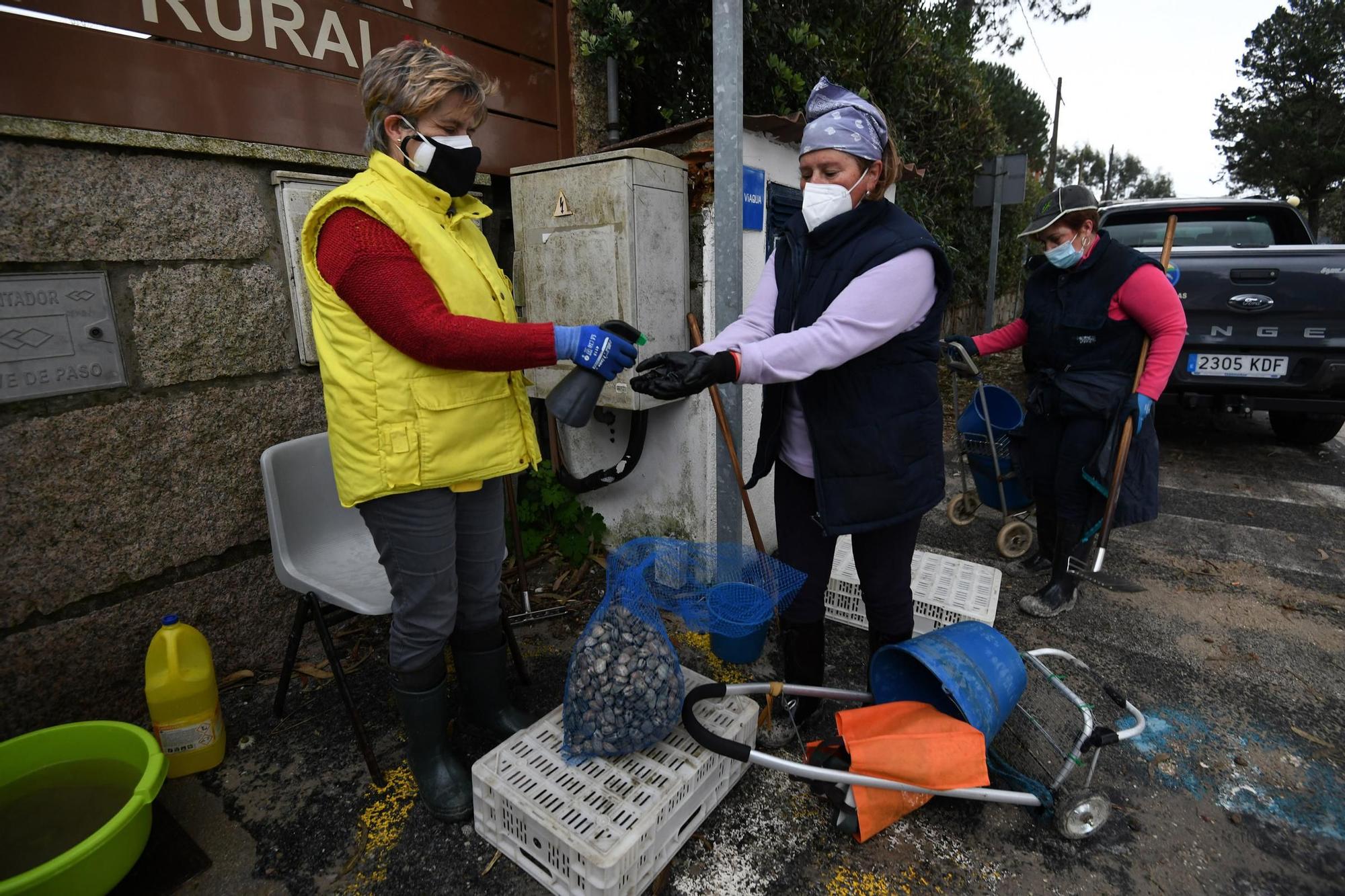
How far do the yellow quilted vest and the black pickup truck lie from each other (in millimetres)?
4736

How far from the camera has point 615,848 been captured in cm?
173

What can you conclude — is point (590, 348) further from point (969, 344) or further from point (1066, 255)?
point (969, 344)

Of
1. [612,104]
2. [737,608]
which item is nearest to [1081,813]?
[737,608]

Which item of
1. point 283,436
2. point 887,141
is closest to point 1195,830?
point 887,141

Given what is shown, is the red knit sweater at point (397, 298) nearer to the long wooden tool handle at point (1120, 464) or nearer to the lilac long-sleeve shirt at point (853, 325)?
the lilac long-sleeve shirt at point (853, 325)

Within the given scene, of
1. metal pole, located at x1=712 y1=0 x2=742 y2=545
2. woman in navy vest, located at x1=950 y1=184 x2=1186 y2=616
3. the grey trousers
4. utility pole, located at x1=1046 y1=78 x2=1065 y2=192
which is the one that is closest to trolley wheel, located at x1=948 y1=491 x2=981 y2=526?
woman in navy vest, located at x1=950 y1=184 x2=1186 y2=616

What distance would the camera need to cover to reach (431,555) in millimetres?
2025

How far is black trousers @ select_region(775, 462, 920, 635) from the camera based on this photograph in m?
2.26

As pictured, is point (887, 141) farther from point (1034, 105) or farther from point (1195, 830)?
point (1034, 105)

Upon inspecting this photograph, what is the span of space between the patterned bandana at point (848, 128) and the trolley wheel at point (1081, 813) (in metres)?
1.97

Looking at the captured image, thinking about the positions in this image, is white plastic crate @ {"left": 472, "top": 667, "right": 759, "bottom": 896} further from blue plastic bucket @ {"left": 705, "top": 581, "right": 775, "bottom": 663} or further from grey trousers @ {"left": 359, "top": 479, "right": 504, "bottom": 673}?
grey trousers @ {"left": 359, "top": 479, "right": 504, "bottom": 673}

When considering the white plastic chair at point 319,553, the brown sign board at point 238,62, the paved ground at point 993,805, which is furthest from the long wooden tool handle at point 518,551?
the brown sign board at point 238,62

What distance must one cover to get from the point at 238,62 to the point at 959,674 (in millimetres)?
3202

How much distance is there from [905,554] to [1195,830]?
1.19m
